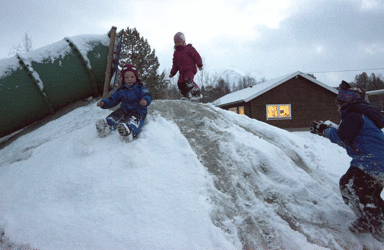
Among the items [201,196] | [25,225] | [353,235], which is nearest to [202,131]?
[201,196]

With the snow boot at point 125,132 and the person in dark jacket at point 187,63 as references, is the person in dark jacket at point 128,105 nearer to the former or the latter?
the snow boot at point 125,132

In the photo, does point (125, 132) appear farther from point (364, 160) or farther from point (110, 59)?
point (364, 160)

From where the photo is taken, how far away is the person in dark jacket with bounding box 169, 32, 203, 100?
5.30m

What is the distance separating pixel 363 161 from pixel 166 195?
213 cm

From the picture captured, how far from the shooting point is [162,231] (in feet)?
6.17

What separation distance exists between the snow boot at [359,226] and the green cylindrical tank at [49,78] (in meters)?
4.94

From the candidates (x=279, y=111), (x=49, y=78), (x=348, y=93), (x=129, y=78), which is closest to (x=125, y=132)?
(x=129, y=78)

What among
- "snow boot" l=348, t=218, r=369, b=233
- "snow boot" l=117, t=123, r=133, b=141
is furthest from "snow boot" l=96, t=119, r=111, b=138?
"snow boot" l=348, t=218, r=369, b=233

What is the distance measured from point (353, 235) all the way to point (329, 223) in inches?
8.8

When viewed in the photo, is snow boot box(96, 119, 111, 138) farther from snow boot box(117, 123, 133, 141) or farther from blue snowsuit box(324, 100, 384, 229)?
blue snowsuit box(324, 100, 384, 229)

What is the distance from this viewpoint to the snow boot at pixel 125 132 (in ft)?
9.45

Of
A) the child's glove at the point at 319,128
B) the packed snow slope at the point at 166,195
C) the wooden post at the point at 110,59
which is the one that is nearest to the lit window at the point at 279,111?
the packed snow slope at the point at 166,195

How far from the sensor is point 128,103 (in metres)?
3.66

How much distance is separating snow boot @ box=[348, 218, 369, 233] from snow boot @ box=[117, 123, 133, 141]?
9.14 ft
